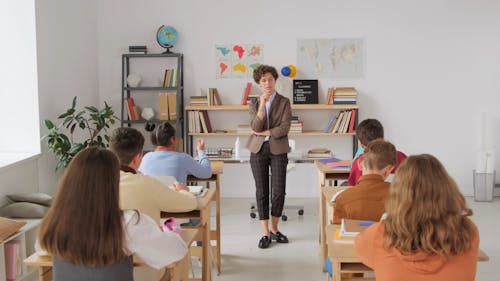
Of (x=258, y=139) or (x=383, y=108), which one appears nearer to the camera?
(x=258, y=139)

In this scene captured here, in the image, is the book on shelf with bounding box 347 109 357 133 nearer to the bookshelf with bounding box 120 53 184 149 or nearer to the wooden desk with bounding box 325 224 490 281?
the bookshelf with bounding box 120 53 184 149

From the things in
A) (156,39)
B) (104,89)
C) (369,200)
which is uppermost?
(156,39)

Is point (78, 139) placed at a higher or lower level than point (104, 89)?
lower

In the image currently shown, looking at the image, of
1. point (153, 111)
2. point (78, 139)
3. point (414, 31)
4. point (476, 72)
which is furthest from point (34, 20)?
point (476, 72)

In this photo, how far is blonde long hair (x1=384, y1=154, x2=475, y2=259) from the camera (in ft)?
6.82

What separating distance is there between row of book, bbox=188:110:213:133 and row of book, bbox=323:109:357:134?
141 cm

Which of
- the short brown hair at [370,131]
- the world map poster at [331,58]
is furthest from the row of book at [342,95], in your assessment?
the short brown hair at [370,131]

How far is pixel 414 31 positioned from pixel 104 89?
374cm

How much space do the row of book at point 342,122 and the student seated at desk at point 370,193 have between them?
12.8ft

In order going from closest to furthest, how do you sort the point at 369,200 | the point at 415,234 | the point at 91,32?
the point at 415,234 < the point at 369,200 < the point at 91,32

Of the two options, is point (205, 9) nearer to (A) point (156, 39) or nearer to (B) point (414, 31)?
(A) point (156, 39)

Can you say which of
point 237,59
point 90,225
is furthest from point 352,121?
point 90,225

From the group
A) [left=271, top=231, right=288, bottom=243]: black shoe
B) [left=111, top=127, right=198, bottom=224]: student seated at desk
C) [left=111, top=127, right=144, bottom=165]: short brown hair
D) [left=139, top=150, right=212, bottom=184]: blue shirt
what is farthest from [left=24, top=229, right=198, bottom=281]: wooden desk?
[left=271, top=231, right=288, bottom=243]: black shoe

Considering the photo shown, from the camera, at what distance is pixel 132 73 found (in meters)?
7.42
